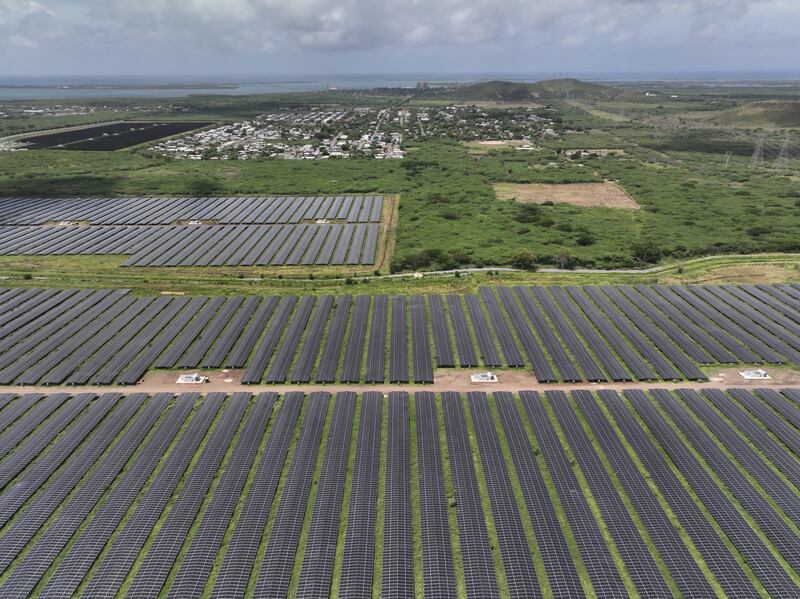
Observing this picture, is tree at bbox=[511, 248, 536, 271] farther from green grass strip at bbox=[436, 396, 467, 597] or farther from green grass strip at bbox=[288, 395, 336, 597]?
green grass strip at bbox=[288, 395, 336, 597]

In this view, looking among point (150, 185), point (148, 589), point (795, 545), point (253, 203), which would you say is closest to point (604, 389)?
point (795, 545)

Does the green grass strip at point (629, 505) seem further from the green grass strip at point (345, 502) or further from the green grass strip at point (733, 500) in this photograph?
the green grass strip at point (345, 502)

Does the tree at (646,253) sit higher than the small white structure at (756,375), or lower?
higher

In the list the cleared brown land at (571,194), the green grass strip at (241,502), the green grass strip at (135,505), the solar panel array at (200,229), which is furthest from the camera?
the cleared brown land at (571,194)

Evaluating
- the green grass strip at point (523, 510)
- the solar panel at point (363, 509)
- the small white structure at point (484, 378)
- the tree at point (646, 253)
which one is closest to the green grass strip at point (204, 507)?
the solar panel at point (363, 509)

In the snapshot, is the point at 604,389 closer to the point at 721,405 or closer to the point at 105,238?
the point at 721,405

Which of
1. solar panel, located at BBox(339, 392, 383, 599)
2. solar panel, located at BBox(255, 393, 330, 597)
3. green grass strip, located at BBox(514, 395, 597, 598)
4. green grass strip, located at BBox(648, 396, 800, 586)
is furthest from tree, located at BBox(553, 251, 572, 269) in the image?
solar panel, located at BBox(255, 393, 330, 597)

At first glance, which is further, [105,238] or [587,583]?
[105,238]

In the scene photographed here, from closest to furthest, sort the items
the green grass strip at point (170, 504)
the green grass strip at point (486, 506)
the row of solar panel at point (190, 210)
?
the green grass strip at point (486, 506)
the green grass strip at point (170, 504)
the row of solar panel at point (190, 210)

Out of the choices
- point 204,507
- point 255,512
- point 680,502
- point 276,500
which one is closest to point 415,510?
point 276,500
